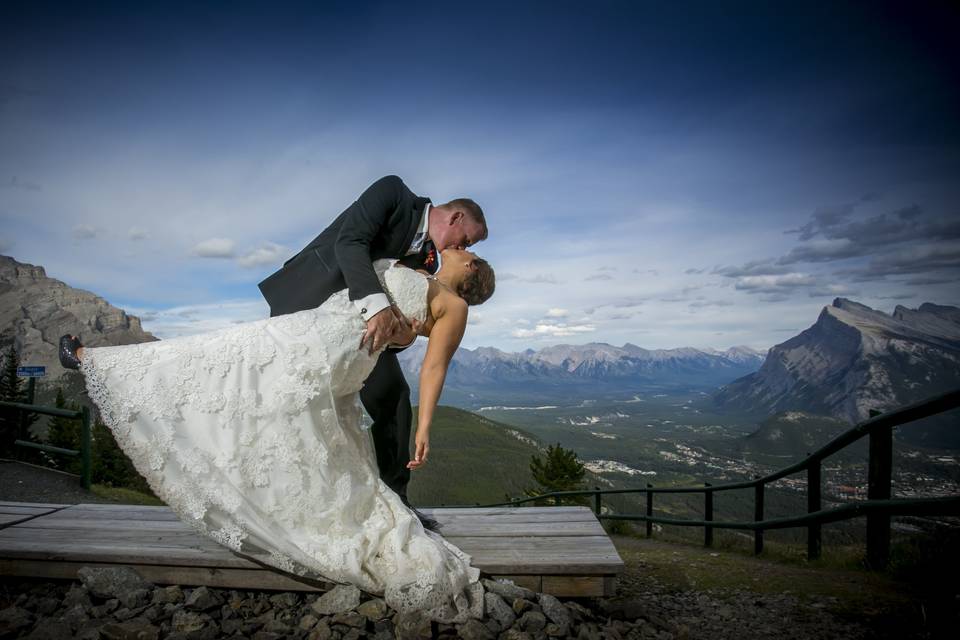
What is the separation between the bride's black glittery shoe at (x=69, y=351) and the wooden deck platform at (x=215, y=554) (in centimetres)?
108

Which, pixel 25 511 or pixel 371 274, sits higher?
pixel 371 274

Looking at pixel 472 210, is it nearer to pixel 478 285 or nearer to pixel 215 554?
pixel 478 285

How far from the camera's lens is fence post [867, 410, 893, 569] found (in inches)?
157

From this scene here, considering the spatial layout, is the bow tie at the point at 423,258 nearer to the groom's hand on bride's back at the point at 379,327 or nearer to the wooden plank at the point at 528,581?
the groom's hand on bride's back at the point at 379,327

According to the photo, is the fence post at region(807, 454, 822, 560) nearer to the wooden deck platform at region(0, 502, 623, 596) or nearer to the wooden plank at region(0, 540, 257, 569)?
the wooden deck platform at region(0, 502, 623, 596)

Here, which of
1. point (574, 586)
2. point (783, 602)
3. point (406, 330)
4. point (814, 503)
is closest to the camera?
point (574, 586)

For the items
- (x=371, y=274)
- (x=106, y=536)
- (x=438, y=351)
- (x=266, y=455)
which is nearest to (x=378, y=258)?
(x=371, y=274)

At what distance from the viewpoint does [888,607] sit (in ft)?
11.1

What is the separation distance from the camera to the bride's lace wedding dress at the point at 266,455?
279 centimetres

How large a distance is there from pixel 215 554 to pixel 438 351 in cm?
170

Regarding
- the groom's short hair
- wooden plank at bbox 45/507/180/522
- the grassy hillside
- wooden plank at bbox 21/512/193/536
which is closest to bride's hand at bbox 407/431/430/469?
the groom's short hair

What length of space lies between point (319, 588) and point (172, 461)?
3.44 feet

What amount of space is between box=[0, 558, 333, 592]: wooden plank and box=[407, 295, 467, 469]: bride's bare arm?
917 mm

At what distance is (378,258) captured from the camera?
3.54m
